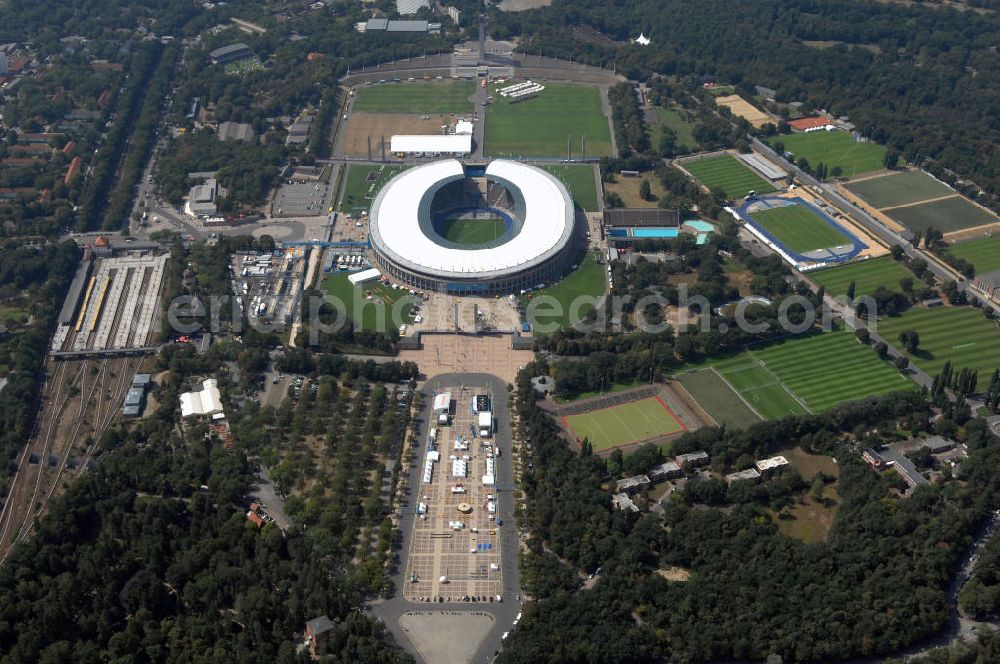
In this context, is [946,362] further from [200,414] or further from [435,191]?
[200,414]

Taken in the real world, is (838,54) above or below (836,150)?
above

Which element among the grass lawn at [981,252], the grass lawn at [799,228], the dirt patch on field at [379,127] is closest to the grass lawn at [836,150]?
the grass lawn at [799,228]

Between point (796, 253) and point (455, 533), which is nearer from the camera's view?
point (455, 533)

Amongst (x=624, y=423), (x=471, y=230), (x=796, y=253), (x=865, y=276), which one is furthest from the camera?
(x=471, y=230)

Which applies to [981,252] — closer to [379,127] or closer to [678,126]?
[678,126]

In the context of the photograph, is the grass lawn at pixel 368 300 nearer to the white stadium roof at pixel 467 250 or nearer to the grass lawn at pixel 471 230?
the white stadium roof at pixel 467 250

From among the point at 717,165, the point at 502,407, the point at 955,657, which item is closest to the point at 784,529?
the point at 955,657

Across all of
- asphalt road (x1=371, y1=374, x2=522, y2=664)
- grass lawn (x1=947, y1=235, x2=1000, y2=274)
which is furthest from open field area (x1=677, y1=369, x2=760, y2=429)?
grass lawn (x1=947, y1=235, x2=1000, y2=274)

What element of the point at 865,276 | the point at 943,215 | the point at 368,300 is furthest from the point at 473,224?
the point at 943,215
